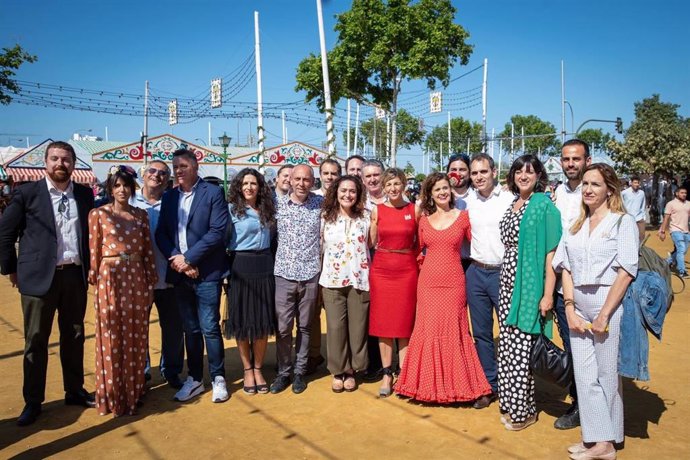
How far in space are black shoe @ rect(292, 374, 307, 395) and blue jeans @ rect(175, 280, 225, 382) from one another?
0.63 m

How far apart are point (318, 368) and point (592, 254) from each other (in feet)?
9.88

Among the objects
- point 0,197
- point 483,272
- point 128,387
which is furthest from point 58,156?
point 0,197

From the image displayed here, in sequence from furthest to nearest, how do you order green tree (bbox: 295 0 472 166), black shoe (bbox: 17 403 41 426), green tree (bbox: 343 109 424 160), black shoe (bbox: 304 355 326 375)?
green tree (bbox: 343 109 424 160) < green tree (bbox: 295 0 472 166) < black shoe (bbox: 304 355 326 375) < black shoe (bbox: 17 403 41 426)

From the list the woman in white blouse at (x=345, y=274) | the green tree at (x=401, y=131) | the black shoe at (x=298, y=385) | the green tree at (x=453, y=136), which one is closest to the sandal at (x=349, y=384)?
the woman in white blouse at (x=345, y=274)

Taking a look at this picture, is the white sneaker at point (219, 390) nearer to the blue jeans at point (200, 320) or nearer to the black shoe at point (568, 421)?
the blue jeans at point (200, 320)

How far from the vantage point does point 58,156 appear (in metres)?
4.05

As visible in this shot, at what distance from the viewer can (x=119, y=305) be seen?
4.07 m

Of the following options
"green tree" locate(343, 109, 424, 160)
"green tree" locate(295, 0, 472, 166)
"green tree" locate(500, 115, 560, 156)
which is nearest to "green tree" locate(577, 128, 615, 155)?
"green tree" locate(500, 115, 560, 156)

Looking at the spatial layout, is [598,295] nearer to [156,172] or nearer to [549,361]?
[549,361]

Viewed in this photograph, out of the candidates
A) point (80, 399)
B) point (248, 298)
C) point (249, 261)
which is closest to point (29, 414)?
point (80, 399)

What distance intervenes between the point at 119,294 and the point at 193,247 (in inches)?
25.5

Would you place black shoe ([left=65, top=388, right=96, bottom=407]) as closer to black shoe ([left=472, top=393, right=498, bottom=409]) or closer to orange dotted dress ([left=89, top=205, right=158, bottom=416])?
orange dotted dress ([left=89, top=205, right=158, bottom=416])

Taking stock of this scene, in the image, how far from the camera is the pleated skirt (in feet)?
14.7

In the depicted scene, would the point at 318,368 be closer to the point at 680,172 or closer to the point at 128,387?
the point at 128,387
